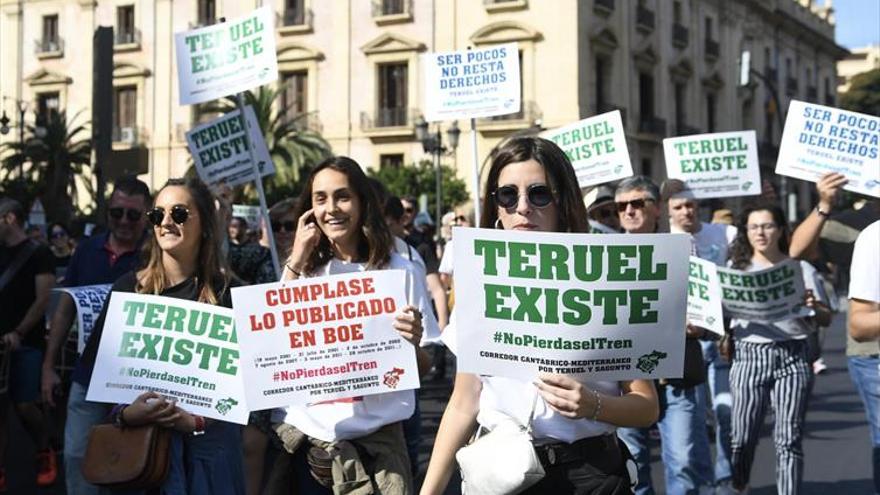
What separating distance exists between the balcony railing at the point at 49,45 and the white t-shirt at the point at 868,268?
143 feet

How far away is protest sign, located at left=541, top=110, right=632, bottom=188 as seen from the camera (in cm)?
789

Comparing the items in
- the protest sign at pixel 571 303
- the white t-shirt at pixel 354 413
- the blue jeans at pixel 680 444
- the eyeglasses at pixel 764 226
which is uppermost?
the eyeglasses at pixel 764 226

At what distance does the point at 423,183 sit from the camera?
34.8 metres

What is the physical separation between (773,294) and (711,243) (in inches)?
49.6

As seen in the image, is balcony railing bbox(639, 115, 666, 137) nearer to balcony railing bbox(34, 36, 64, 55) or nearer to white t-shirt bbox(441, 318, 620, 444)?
balcony railing bbox(34, 36, 64, 55)

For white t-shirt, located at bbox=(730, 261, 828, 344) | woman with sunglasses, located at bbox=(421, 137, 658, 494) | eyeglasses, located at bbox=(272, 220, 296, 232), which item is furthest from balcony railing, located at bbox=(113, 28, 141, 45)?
woman with sunglasses, located at bbox=(421, 137, 658, 494)

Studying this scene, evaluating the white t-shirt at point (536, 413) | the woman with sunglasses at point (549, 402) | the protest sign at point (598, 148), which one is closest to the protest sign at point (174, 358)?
the woman with sunglasses at point (549, 402)

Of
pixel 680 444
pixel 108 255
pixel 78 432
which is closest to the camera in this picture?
pixel 78 432

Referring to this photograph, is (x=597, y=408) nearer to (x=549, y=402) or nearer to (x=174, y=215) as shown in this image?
(x=549, y=402)

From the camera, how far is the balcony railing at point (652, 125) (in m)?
41.2

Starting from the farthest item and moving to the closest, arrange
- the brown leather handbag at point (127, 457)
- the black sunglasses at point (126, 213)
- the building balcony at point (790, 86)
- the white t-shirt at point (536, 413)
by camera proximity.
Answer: the building balcony at point (790, 86)
the black sunglasses at point (126, 213)
the brown leather handbag at point (127, 457)
the white t-shirt at point (536, 413)

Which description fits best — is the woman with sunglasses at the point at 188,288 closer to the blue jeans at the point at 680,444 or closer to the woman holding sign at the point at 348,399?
the woman holding sign at the point at 348,399

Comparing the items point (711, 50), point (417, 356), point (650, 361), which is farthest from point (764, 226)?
point (711, 50)

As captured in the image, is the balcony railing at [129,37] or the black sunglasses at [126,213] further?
the balcony railing at [129,37]
